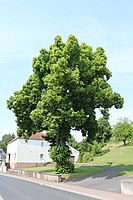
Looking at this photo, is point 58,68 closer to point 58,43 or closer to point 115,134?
point 58,43

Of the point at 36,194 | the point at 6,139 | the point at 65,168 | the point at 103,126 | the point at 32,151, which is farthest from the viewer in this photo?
the point at 6,139

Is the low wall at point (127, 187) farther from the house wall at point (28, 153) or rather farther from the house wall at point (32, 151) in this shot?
the house wall at point (32, 151)

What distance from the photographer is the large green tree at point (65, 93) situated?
2923 centimetres

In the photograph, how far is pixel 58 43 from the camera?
108 ft

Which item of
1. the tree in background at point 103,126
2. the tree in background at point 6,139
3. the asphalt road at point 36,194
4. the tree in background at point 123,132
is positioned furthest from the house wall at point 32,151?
the tree in background at point 6,139

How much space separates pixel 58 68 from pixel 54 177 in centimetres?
1022

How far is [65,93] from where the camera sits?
3058 cm

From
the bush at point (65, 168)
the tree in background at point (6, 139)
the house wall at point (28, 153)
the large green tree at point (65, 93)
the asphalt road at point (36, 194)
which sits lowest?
the asphalt road at point (36, 194)

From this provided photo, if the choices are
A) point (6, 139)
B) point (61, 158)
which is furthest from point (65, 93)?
point (6, 139)

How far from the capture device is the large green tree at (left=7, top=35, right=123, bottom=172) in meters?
29.2

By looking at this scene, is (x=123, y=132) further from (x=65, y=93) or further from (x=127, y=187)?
(x=127, y=187)

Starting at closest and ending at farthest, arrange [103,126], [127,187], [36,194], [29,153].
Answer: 1. [36,194]
2. [127,187]
3. [103,126]
4. [29,153]

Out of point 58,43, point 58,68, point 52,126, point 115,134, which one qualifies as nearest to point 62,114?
point 52,126

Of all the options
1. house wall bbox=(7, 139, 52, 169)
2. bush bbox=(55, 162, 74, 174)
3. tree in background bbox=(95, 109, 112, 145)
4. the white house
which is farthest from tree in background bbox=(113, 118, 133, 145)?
bush bbox=(55, 162, 74, 174)
